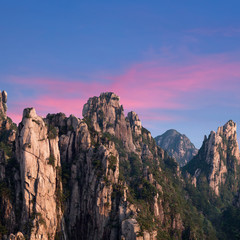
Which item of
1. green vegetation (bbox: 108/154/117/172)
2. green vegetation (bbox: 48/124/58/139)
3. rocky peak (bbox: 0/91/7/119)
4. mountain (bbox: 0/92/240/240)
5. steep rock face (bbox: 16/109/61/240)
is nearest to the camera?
steep rock face (bbox: 16/109/61/240)

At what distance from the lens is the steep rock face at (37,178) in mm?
79812

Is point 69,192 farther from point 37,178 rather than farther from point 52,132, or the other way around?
point 52,132

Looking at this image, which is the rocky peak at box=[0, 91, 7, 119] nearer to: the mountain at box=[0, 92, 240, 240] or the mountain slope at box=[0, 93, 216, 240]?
the mountain slope at box=[0, 93, 216, 240]

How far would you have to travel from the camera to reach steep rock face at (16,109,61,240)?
262 feet

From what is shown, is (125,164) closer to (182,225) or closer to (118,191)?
(182,225)

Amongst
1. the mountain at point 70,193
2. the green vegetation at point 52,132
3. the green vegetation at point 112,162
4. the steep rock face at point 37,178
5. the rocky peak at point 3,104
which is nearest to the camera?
the steep rock face at point 37,178

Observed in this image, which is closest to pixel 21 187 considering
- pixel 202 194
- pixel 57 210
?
pixel 57 210

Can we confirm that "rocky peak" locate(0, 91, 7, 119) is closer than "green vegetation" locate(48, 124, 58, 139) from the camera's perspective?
No

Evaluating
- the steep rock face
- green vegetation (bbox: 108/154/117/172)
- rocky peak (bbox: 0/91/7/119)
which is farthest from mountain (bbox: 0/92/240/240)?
rocky peak (bbox: 0/91/7/119)

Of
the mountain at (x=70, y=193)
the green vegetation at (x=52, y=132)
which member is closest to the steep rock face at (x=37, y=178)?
the mountain at (x=70, y=193)

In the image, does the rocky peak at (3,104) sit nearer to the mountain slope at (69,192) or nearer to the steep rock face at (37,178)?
the mountain slope at (69,192)

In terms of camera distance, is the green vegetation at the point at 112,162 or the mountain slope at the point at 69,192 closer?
the mountain slope at the point at 69,192

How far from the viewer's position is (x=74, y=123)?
10550cm

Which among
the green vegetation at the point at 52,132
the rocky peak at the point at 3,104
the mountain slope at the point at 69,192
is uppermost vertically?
the rocky peak at the point at 3,104
